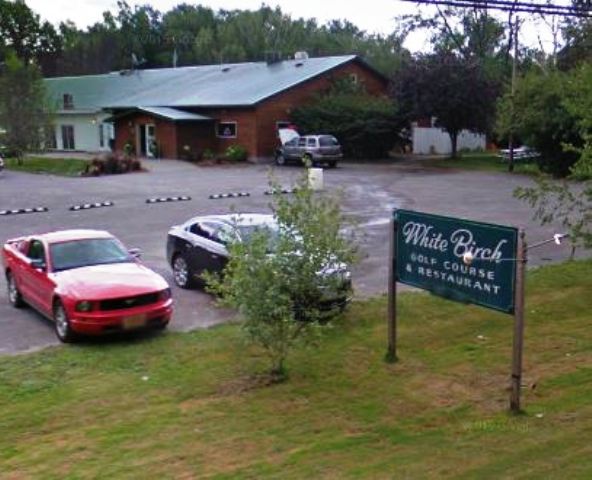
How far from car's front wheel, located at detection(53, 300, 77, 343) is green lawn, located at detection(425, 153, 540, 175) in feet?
101

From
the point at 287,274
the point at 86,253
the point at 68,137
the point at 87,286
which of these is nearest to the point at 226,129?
the point at 68,137

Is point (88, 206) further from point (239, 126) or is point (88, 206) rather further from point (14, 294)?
point (239, 126)

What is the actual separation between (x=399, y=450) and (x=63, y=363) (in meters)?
5.10

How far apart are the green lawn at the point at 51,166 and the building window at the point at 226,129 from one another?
8.29 m

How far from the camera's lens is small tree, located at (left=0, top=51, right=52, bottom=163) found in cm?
4656

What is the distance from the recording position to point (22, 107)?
4684cm

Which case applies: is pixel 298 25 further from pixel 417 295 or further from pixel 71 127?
pixel 417 295


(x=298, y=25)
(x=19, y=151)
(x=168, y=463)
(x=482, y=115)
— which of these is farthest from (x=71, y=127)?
(x=168, y=463)

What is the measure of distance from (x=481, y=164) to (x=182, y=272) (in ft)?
106

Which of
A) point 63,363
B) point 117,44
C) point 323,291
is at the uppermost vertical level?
point 117,44

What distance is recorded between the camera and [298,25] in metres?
105

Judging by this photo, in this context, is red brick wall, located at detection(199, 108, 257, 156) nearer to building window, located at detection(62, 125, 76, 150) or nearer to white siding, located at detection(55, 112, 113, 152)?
white siding, located at detection(55, 112, 113, 152)

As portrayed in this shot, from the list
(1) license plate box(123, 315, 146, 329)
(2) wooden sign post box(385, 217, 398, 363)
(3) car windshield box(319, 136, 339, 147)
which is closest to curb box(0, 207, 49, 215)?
(1) license plate box(123, 315, 146, 329)

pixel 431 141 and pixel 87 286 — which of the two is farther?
pixel 431 141
